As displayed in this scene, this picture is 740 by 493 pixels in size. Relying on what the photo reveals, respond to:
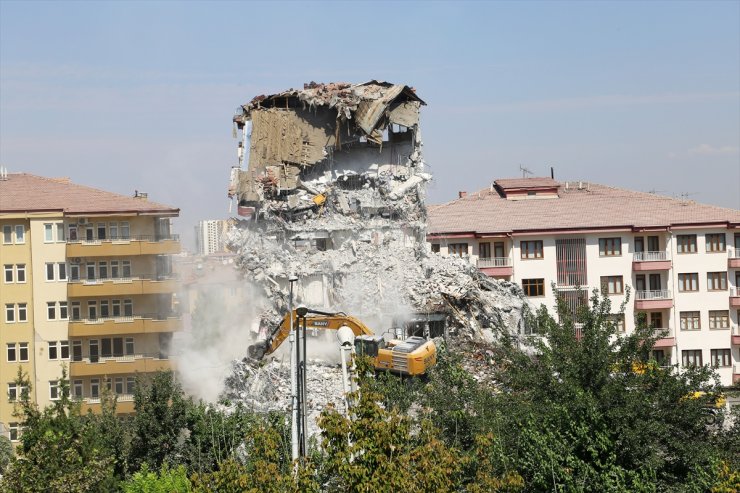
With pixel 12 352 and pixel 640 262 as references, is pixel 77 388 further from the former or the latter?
pixel 640 262

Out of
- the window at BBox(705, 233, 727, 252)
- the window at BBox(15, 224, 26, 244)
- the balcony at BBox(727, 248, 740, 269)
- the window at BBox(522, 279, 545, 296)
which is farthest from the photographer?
the window at BBox(705, 233, 727, 252)

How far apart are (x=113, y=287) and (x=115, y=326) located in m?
1.42

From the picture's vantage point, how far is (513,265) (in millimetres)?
54188

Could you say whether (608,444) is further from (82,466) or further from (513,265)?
(513,265)

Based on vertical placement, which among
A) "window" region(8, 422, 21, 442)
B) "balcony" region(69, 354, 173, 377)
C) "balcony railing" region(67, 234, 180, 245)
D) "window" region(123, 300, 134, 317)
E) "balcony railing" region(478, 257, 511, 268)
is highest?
"balcony railing" region(67, 234, 180, 245)

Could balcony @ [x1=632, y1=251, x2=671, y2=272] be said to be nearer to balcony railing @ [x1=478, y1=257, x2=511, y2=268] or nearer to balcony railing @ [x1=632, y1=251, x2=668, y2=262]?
balcony railing @ [x1=632, y1=251, x2=668, y2=262]

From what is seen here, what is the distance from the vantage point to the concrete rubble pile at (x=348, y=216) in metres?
43.0

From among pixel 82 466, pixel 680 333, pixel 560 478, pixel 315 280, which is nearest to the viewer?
pixel 560 478

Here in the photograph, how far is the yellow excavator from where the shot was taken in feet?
120

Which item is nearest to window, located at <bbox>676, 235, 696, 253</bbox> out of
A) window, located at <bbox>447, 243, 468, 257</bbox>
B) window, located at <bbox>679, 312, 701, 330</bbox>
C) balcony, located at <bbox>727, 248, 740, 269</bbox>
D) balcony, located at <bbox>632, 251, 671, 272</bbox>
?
balcony, located at <bbox>632, 251, 671, 272</bbox>

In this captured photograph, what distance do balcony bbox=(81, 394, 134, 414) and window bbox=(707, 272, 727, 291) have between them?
84.7 feet

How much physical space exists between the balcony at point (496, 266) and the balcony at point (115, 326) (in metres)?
14.8

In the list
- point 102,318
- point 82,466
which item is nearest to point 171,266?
point 102,318

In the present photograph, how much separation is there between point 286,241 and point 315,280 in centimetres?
186
